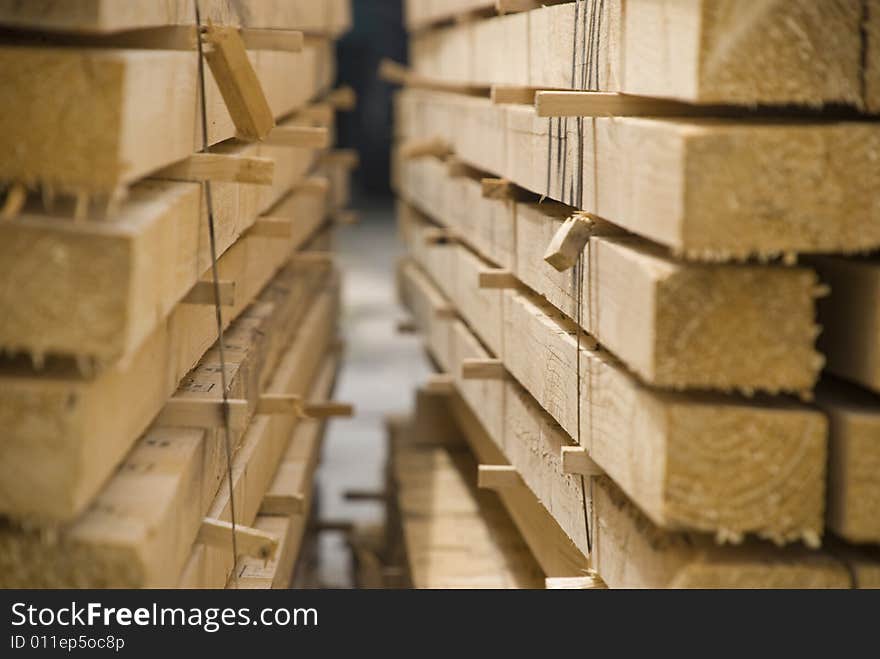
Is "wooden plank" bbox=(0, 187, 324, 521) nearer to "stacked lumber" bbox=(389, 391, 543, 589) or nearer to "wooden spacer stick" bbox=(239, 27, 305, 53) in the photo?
"wooden spacer stick" bbox=(239, 27, 305, 53)

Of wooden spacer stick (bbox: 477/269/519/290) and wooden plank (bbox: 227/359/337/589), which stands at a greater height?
wooden spacer stick (bbox: 477/269/519/290)

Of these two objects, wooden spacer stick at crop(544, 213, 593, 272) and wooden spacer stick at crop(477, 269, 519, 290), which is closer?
wooden spacer stick at crop(544, 213, 593, 272)

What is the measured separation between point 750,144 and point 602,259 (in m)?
0.52

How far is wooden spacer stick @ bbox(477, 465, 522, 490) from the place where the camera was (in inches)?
132

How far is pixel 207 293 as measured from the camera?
257 cm

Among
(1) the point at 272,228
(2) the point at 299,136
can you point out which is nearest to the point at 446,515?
(1) the point at 272,228

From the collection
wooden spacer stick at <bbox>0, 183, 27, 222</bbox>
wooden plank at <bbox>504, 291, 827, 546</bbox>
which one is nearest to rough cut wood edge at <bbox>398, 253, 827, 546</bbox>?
wooden plank at <bbox>504, 291, 827, 546</bbox>

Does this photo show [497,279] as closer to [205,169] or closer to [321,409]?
[321,409]

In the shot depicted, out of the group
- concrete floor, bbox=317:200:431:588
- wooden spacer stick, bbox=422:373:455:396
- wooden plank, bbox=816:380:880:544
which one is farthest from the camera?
concrete floor, bbox=317:200:431:588

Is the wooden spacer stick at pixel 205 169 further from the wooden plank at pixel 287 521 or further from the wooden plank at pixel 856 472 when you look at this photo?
the wooden plank at pixel 856 472

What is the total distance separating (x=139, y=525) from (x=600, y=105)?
3.94 feet

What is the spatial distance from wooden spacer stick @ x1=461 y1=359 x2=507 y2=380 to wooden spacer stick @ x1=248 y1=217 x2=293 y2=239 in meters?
0.66

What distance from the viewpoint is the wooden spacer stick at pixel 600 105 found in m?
2.37
